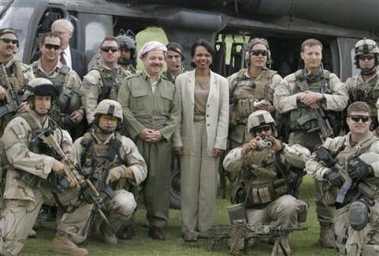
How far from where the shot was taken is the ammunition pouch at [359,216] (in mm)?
5938

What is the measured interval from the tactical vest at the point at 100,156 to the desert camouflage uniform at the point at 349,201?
66.1 inches

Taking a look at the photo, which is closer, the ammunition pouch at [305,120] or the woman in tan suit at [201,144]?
the woman in tan suit at [201,144]

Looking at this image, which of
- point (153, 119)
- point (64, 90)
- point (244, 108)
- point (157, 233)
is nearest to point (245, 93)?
point (244, 108)

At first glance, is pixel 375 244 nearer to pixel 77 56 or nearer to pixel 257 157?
pixel 257 157

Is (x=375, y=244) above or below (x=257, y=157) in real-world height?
below

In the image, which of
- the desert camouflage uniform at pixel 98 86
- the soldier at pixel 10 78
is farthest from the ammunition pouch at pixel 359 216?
the soldier at pixel 10 78

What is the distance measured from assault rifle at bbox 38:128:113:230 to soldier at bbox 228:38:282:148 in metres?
1.91

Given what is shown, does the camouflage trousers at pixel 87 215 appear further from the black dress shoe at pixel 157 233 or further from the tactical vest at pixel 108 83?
the tactical vest at pixel 108 83

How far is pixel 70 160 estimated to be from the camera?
6719 millimetres

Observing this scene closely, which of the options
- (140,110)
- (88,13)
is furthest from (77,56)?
(140,110)

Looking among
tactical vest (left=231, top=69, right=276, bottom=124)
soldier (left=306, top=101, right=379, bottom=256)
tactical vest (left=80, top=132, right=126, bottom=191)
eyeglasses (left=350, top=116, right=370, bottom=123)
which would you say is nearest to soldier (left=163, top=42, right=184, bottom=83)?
tactical vest (left=231, top=69, right=276, bottom=124)

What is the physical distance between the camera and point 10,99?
7098 millimetres

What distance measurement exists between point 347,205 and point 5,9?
4.17 m

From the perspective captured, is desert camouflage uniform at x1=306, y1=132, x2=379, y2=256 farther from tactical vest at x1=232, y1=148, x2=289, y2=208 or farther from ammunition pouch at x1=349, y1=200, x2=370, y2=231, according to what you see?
tactical vest at x1=232, y1=148, x2=289, y2=208
